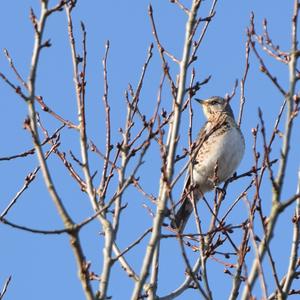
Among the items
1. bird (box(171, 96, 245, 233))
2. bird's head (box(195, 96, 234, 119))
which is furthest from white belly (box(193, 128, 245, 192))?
bird's head (box(195, 96, 234, 119))

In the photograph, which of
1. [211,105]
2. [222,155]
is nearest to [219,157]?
[222,155]

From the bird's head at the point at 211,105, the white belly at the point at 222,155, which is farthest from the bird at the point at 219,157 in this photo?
the bird's head at the point at 211,105

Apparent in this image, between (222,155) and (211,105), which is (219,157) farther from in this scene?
(211,105)

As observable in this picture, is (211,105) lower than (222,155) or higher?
higher

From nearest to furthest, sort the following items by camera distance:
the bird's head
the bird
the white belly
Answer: the bird < the white belly < the bird's head

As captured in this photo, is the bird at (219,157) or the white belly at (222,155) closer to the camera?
the bird at (219,157)

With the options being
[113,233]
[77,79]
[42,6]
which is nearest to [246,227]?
[113,233]

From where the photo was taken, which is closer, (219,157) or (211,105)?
(219,157)

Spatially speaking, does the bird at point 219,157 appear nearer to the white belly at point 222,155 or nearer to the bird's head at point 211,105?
the white belly at point 222,155

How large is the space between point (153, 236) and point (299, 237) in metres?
1.02

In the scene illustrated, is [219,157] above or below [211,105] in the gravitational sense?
below

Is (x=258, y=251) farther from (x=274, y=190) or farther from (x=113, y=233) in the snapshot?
(x=113, y=233)

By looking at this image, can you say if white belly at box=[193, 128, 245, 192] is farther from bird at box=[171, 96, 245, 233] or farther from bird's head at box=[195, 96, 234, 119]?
bird's head at box=[195, 96, 234, 119]

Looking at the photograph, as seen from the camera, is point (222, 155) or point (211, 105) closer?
point (222, 155)
